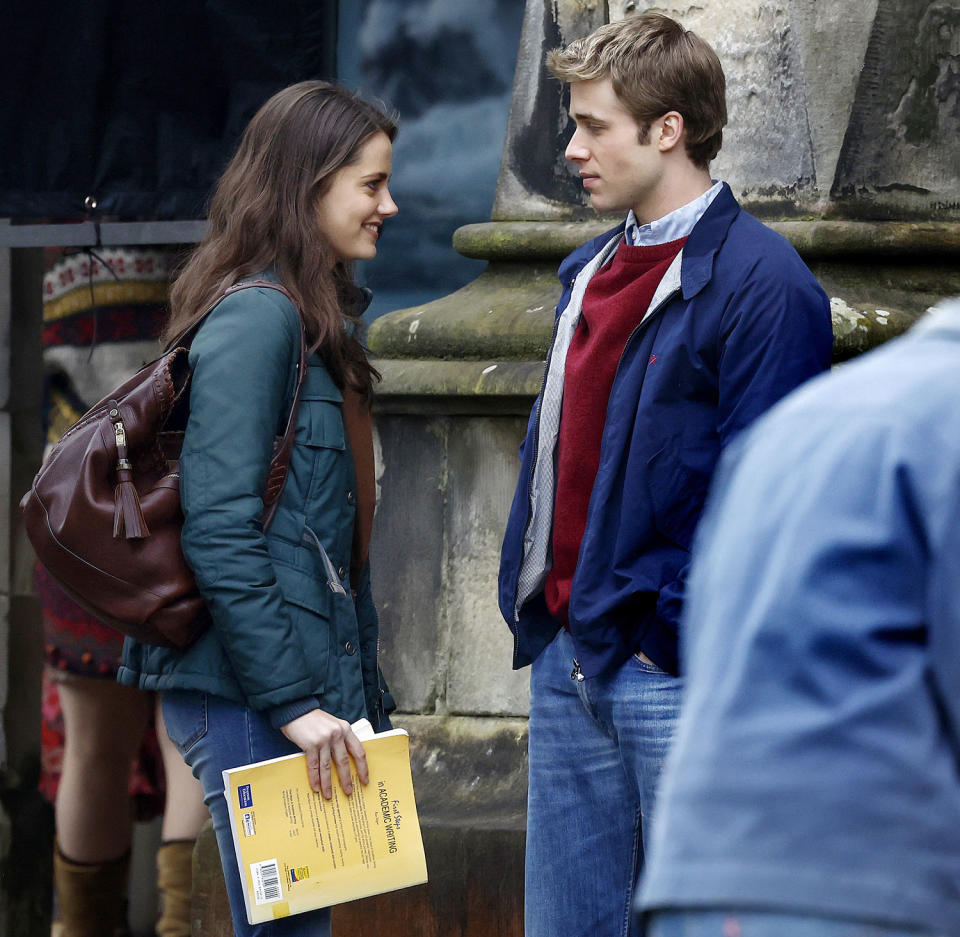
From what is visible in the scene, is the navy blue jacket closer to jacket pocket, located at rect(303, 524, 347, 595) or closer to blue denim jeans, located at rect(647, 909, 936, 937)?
jacket pocket, located at rect(303, 524, 347, 595)

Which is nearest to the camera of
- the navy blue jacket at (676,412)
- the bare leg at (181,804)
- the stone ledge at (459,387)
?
the navy blue jacket at (676,412)

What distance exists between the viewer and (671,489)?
2.26 metres

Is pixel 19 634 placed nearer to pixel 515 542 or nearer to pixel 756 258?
pixel 515 542

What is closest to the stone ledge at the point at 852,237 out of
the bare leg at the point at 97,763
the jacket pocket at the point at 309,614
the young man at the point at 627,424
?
the young man at the point at 627,424

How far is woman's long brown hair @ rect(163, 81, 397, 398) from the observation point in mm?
2541

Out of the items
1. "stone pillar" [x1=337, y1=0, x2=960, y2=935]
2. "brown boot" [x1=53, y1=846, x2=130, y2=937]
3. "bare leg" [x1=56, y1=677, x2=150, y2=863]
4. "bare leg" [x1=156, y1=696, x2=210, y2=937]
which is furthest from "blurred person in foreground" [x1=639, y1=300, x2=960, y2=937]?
"brown boot" [x1=53, y1=846, x2=130, y2=937]

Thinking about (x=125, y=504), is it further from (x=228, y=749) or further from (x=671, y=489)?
(x=671, y=489)

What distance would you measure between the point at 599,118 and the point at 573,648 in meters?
0.82

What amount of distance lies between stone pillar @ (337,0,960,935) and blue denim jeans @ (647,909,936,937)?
2.26 metres

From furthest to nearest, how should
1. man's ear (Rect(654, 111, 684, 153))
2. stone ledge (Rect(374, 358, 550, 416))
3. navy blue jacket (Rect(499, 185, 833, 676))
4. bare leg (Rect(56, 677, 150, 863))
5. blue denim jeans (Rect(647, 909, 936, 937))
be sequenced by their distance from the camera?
1. bare leg (Rect(56, 677, 150, 863))
2. stone ledge (Rect(374, 358, 550, 416))
3. man's ear (Rect(654, 111, 684, 153))
4. navy blue jacket (Rect(499, 185, 833, 676))
5. blue denim jeans (Rect(647, 909, 936, 937))

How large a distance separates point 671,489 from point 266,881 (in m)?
0.83

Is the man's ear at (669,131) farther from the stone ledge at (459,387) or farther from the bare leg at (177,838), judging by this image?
the bare leg at (177,838)

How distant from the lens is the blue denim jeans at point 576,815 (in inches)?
97.1

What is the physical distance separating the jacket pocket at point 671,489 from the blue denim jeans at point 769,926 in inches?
50.4
